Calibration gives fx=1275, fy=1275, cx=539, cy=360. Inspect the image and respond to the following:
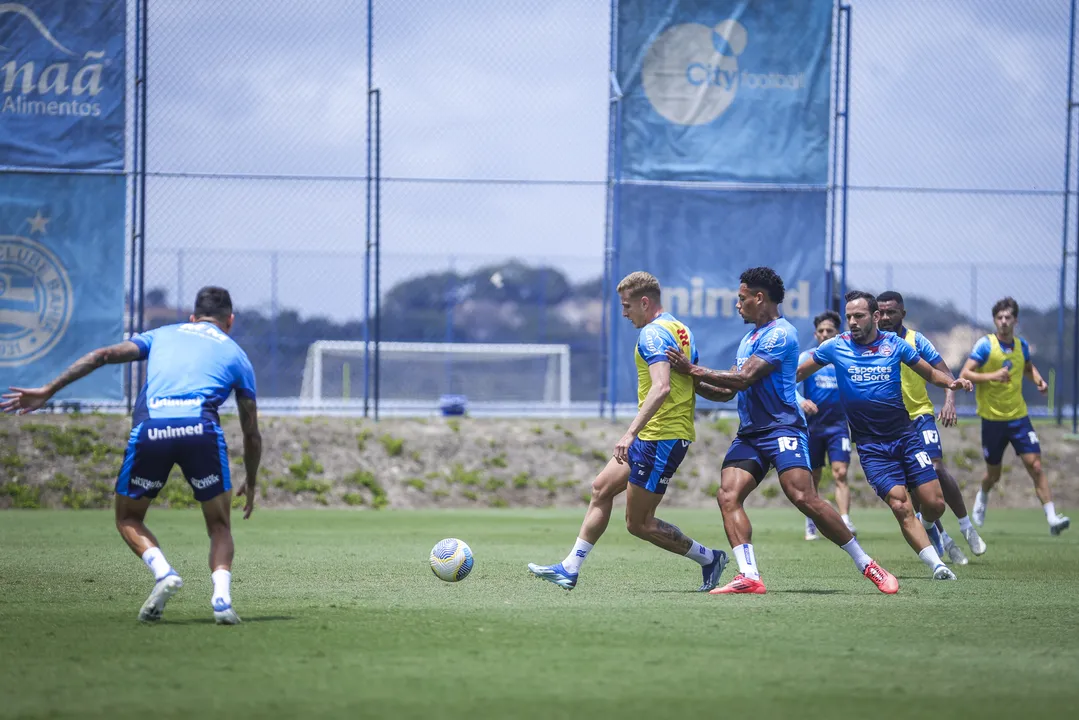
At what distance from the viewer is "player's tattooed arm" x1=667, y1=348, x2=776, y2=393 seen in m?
9.20

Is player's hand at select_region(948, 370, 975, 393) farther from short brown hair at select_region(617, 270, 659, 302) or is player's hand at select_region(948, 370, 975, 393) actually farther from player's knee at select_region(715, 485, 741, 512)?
short brown hair at select_region(617, 270, 659, 302)

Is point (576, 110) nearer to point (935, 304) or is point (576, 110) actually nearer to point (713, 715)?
point (935, 304)

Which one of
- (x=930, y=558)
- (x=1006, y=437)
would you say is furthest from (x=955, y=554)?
(x=1006, y=437)

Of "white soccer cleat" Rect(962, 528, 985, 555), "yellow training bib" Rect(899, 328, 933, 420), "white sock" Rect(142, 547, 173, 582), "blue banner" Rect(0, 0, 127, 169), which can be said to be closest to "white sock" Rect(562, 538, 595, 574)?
"white sock" Rect(142, 547, 173, 582)

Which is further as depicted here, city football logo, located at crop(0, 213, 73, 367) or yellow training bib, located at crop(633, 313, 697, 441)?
city football logo, located at crop(0, 213, 73, 367)

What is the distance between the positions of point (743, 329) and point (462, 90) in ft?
20.4

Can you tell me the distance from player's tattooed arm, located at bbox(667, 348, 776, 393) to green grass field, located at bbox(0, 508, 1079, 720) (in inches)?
61.0

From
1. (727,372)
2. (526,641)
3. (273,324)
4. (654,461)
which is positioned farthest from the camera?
(273,324)

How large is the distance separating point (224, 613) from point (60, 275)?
43.4 feet

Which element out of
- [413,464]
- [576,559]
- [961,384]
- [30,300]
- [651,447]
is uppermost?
[30,300]

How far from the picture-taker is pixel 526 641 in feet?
22.4

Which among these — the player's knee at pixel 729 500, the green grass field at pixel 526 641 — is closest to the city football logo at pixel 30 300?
the green grass field at pixel 526 641

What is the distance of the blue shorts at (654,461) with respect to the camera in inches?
369

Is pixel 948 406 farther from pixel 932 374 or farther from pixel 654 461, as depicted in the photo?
pixel 654 461
